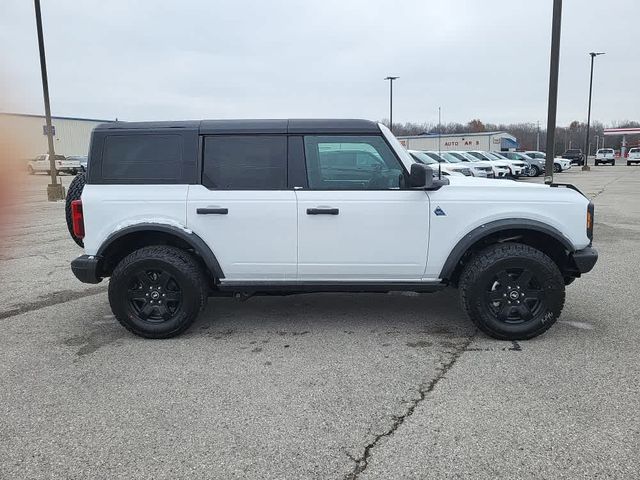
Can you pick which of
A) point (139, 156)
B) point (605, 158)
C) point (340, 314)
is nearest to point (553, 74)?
point (340, 314)

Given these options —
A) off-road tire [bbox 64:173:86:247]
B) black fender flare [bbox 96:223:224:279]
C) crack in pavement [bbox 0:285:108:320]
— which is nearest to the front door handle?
black fender flare [bbox 96:223:224:279]

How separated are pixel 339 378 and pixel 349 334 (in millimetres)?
918

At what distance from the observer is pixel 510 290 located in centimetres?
447

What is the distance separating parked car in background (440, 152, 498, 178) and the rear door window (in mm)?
20786

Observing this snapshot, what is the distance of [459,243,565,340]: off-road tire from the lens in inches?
173

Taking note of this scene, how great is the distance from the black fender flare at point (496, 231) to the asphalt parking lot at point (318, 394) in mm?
739

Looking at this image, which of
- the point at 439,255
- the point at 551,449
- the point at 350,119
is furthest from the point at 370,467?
the point at 350,119

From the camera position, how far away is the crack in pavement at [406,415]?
2.73 metres

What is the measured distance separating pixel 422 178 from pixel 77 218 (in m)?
2.95

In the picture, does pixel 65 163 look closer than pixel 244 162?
Yes

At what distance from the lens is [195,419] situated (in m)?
3.25

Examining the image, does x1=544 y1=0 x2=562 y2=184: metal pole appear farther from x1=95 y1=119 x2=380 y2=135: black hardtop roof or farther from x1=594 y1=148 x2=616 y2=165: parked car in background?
x1=594 y1=148 x2=616 y2=165: parked car in background

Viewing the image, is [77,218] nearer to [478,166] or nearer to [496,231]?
[496,231]

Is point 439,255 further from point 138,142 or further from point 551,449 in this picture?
point 138,142
